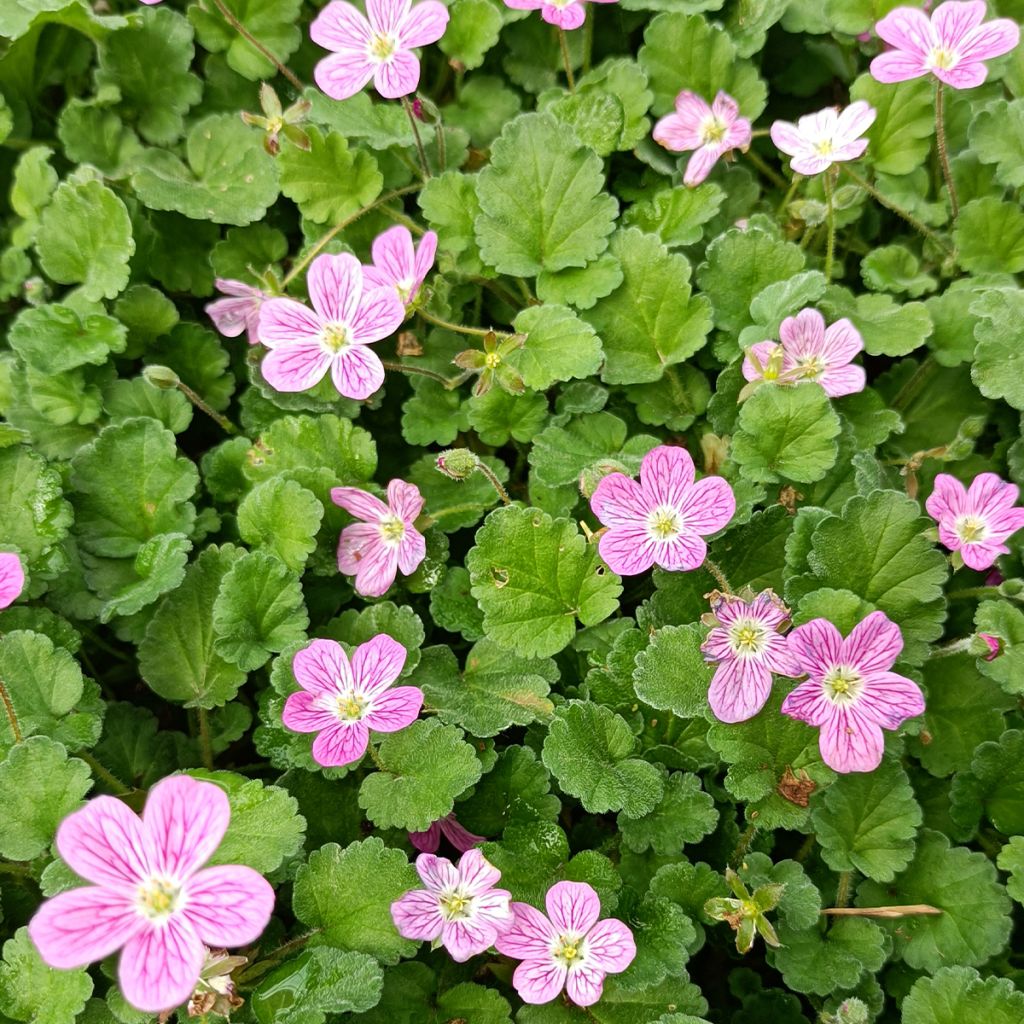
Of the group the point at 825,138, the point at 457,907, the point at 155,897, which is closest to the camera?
the point at 155,897

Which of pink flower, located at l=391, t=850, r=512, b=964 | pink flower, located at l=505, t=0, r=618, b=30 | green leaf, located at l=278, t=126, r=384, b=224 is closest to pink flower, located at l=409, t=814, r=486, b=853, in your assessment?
pink flower, located at l=391, t=850, r=512, b=964

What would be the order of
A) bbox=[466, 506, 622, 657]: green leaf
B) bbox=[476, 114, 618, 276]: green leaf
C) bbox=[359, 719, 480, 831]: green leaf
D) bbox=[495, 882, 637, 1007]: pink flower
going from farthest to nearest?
1. bbox=[476, 114, 618, 276]: green leaf
2. bbox=[466, 506, 622, 657]: green leaf
3. bbox=[359, 719, 480, 831]: green leaf
4. bbox=[495, 882, 637, 1007]: pink flower

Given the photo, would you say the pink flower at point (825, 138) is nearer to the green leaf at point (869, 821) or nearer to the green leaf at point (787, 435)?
the green leaf at point (787, 435)

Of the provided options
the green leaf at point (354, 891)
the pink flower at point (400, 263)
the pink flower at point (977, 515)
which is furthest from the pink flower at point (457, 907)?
the pink flower at point (400, 263)

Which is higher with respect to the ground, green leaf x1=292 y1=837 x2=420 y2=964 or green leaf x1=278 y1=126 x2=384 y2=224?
green leaf x1=278 y1=126 x2=384 y2=224

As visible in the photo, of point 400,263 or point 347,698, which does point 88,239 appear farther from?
point 347,698

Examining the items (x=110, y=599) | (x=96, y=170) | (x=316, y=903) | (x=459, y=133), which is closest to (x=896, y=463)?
(x=459, y=133)

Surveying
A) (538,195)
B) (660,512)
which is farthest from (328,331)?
(660,512)

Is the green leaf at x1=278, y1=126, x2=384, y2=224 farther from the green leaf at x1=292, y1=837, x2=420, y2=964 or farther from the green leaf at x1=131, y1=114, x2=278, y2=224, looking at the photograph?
the green leaf at x1=292, y1=837, x2=420, y2=964
